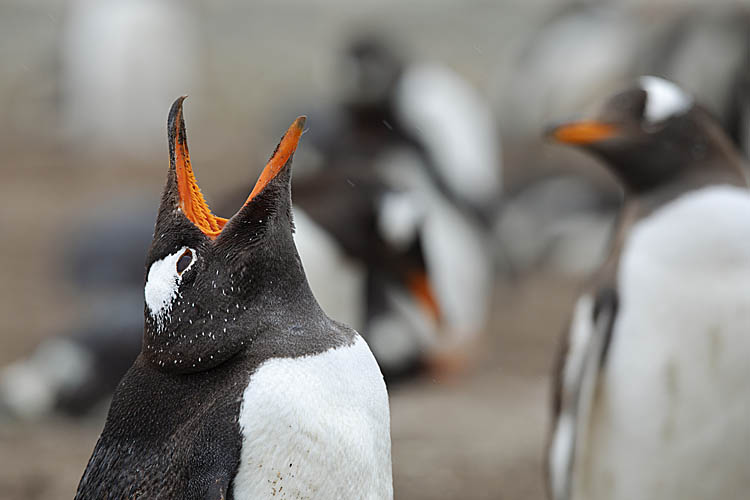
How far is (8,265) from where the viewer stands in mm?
7324

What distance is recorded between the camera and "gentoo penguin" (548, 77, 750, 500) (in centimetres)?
272

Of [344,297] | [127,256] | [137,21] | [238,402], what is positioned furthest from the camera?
[137,21]

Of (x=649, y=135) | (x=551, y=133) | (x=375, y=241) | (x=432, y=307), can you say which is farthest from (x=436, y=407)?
(x=649, y=135)

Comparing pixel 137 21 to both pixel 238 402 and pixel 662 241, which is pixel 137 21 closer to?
→ pixel 662 241

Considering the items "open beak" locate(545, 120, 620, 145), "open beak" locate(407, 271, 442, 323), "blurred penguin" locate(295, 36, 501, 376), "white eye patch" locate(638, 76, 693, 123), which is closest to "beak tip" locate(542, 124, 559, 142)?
"open beak" locate(545, 120, 620, 145)

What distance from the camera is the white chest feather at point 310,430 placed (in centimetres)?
174

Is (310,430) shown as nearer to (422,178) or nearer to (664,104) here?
(664,104)

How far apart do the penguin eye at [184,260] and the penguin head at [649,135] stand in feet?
4.65

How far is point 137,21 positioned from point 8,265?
567 centimetres

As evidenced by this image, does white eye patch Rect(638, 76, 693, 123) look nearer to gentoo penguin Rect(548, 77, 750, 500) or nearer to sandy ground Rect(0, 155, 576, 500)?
gentoo penguin Rect(548, 77, 750, 500)

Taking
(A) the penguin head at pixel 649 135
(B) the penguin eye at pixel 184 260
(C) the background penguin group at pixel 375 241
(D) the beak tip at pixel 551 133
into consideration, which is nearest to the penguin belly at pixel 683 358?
(A) the penguin head at pixel 649 135

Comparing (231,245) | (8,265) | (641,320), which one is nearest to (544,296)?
(8,265)

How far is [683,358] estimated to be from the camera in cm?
276

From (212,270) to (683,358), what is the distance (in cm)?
140
